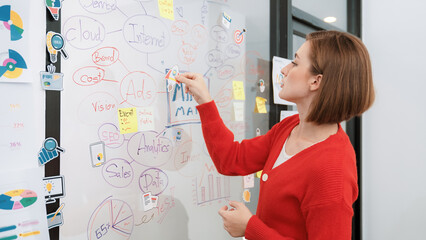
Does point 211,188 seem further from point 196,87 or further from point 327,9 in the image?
point 327,9

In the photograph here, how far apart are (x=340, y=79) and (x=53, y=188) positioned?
0.88 meters

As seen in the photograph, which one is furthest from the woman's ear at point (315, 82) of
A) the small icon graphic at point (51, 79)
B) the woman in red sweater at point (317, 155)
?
the small icon graphic at point (51, 79)

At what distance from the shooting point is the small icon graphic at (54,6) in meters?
0.87

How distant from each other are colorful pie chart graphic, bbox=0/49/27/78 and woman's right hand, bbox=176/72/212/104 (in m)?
0.50

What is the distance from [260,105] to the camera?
5.41 feet

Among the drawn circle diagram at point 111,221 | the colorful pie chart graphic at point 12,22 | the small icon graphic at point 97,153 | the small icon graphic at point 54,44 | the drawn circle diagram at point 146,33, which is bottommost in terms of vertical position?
the drawn circle diagram at point 111,221

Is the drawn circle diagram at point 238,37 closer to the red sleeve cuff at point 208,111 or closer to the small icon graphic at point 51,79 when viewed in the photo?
the red sleeve cuff at point 208,111

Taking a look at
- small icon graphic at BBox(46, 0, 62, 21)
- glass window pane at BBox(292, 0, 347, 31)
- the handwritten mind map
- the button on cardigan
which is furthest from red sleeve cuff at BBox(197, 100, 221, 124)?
glass window pane at BBox(292, 0, 347, 31)

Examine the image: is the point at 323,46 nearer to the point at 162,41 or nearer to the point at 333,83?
the point at 333,83

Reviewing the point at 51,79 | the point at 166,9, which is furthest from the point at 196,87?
the point at 51,79

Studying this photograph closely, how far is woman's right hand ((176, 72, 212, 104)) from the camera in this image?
1.07 metres

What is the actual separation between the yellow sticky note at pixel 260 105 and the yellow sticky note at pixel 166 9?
0.67 metres

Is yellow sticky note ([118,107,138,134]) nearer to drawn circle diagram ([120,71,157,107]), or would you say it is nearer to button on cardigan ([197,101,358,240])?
drawn circle diagram ([120,71,157,107])

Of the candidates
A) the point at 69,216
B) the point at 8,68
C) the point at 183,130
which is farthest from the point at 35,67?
the point at 183,130
